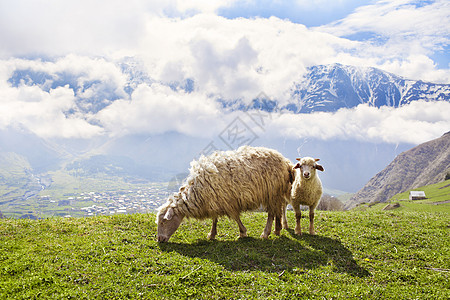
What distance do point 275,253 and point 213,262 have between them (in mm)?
2593

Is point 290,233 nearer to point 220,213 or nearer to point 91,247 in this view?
point 220,213

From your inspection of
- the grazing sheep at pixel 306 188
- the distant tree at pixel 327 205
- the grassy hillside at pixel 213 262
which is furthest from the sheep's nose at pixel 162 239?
the distant tree at pixel 327 205

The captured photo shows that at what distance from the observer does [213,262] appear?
9.15m

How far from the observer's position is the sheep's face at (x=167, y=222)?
38.0ft

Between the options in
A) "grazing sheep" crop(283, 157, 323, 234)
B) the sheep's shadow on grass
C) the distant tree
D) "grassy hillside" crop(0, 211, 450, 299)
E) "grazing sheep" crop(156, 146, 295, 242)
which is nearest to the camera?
"grassy hillside" crop(0, 211, 450, 299)

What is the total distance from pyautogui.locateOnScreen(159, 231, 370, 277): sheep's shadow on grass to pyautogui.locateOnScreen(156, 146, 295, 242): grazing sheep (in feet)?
3.46

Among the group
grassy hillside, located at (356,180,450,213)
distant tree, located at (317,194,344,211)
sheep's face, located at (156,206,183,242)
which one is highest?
sheep's face, located at (156,206,183,242)

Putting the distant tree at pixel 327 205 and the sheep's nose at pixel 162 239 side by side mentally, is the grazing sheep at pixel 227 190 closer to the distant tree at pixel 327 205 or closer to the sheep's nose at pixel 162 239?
the sheep's nose at pixel 162 239

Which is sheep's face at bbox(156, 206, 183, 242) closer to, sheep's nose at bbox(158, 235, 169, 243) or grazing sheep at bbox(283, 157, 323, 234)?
sheep's nose at bbox(158, 235, 169, 243)

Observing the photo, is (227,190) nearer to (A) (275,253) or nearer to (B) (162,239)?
(A) (275,253)

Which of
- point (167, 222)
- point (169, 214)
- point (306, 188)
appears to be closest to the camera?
point (169, 214)

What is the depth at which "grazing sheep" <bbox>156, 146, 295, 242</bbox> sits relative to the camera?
12.0 metres

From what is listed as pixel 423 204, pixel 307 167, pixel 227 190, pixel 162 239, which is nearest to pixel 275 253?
pixel 227 190

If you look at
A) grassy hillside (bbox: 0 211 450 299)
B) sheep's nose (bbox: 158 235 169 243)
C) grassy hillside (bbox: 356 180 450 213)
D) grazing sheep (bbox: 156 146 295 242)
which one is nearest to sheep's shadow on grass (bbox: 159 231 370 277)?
grassy hillside (bbox: 0 211 450 299)
